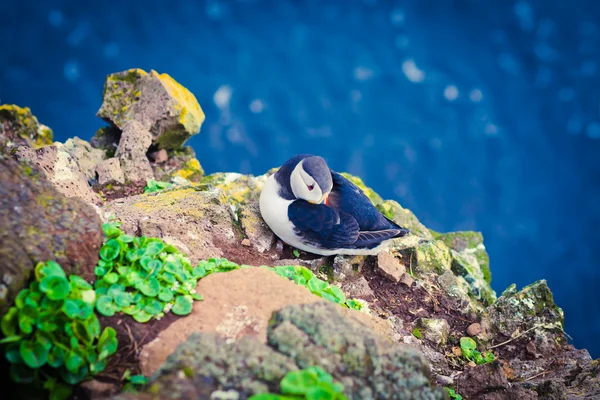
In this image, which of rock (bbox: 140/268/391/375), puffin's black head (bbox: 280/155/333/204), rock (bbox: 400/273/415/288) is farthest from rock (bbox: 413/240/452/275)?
rock (bbox: 140/268/391/375)

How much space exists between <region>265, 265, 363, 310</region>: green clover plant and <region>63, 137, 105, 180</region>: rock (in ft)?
8.21

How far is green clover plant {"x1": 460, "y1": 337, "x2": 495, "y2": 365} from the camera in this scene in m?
4.04

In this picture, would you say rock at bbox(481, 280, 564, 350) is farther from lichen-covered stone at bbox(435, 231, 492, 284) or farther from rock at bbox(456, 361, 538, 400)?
lichen-covered stone at bbox(435, 231, 492, 284)

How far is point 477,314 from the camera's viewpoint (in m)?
4.52

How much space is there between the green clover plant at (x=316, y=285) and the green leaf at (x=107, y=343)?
1398mm

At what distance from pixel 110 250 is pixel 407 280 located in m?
2.68

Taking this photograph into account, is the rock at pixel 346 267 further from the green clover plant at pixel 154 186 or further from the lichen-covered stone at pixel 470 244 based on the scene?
the lichen-covered stone at pixel 470 244

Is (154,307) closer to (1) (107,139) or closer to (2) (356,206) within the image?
(2) (356,206)

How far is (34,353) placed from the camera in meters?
2.37

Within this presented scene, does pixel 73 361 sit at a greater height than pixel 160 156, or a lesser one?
lesser

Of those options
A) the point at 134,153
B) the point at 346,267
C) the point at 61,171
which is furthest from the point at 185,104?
the point at 346,267

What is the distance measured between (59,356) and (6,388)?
303 millimetres

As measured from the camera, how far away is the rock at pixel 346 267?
4.52 meters

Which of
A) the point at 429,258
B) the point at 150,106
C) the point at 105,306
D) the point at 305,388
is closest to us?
the point at 305,388
